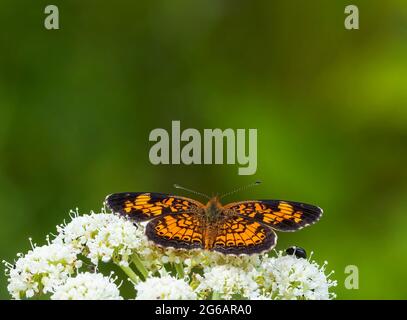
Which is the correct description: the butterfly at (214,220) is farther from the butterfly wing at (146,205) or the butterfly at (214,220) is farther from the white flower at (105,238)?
the white flower at (105,238)

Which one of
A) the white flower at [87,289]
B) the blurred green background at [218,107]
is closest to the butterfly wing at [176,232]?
the white flower at [87,289]

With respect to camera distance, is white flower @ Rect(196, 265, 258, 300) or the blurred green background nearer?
white flower @ Rect(196, 265, 258, 300)

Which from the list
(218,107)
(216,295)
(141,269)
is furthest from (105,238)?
(218,107)

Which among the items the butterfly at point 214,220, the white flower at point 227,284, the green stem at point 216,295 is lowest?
the green stem at point 216,295

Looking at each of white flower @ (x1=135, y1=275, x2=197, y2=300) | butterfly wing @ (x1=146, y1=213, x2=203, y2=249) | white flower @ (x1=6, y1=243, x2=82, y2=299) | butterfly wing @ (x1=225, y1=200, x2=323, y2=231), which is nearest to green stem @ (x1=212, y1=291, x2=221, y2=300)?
white flower @ (x1=135, y1=275, x2=197, y2=300)

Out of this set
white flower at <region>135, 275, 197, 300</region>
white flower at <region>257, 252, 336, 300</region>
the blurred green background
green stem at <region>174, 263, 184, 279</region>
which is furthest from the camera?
the blurred green background

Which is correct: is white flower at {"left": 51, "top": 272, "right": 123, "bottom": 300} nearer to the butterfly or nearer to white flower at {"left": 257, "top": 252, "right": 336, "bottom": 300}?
the butterfly
